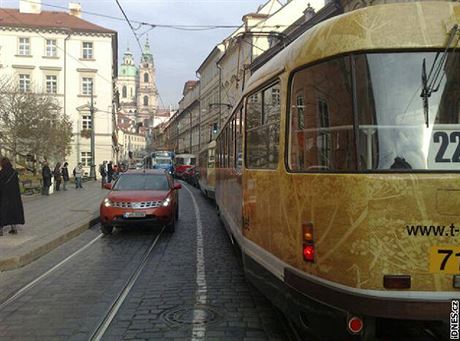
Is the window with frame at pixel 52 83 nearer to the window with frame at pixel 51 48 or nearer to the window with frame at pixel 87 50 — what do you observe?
the window with frame at pixel 51 48

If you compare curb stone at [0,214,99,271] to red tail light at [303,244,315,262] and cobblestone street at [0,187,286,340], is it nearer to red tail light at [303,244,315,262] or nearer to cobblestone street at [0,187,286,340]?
cobblestone street at [0,187,286,340]

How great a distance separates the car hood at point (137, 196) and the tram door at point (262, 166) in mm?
6585

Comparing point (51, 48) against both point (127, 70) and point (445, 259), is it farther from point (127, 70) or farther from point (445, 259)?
point (127, 70)

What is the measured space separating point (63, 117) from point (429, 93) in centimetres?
Result: 4964

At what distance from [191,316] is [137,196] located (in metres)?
7.32

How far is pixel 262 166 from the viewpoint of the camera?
586 centimetres

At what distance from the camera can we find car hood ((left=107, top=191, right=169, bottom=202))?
42.9ft

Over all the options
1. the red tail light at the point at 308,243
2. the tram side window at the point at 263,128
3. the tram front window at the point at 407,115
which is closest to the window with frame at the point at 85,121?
the tram side window at the point at 263,128

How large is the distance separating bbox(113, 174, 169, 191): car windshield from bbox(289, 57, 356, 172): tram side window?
376 inches

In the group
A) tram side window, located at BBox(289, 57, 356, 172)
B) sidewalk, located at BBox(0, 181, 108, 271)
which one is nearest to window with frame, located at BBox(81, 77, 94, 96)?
sidewalk, located at BBox(0, 181, 108, 271)

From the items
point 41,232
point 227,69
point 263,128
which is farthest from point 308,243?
point 227,69

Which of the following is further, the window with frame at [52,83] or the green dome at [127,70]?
the green dome at [127,70]

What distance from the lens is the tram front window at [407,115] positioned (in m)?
4.05

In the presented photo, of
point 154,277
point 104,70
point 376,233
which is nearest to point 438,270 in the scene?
point 376,233
